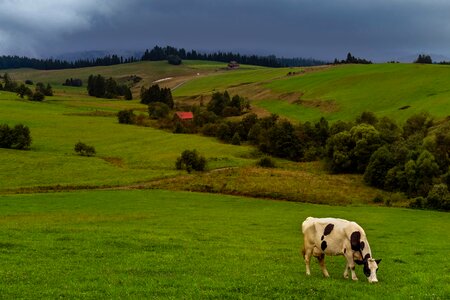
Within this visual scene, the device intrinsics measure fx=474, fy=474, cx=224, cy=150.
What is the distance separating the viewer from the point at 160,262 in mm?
23828

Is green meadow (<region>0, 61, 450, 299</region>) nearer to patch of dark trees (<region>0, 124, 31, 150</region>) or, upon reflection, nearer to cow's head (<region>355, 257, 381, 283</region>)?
cow's head (<region>355, 257, 381, 283</region>)

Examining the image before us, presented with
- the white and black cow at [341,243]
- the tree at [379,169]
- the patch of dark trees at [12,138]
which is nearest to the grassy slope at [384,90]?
the tree at [379,169]

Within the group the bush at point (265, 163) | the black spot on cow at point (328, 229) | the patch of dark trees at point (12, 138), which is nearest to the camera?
the black spot on cow at point (328, 229)

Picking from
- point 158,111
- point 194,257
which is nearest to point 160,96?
point 158,111

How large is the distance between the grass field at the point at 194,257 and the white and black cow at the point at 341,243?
0.80m

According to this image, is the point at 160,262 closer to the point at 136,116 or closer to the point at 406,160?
the point at 406,160

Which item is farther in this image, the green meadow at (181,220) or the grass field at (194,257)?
the green meadow at (181,220)

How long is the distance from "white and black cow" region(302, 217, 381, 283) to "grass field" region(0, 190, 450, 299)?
805 mm

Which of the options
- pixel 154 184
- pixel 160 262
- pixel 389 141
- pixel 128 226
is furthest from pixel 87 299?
pixel 389 141

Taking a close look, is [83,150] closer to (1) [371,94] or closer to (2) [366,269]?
(2) [366,269]

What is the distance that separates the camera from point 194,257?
25953 mm

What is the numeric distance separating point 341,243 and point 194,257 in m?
8.48

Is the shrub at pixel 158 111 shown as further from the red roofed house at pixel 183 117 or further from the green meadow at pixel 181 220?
the green meadow at pixel 181 220

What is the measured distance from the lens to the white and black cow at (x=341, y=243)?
68.4 feet
